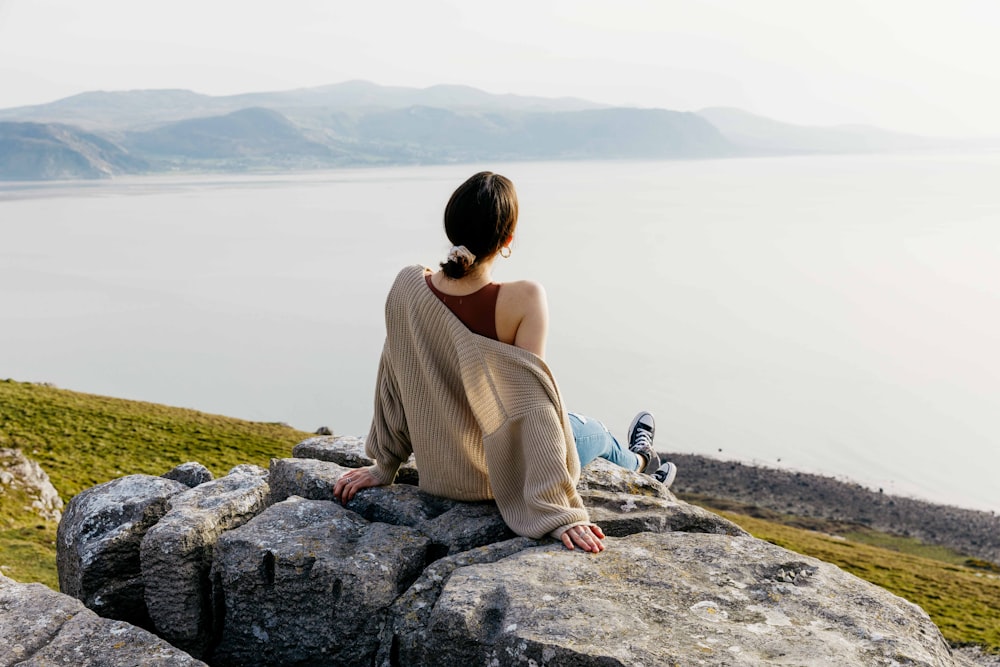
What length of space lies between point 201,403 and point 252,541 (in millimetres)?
83182

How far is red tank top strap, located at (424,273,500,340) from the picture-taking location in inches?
273

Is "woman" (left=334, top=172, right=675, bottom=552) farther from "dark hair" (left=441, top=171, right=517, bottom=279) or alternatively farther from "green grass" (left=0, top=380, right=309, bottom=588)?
"green grass" (left=0, top=380, right=309, bottom=588)

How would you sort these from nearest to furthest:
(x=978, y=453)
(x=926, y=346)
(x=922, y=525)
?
(x=922, y=525) < (x=978, y=453) < (x=926, y=346)

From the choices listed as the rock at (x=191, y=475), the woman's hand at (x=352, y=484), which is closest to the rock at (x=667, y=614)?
the woman's hand at (x=352, y=484)

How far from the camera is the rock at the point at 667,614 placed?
5227 millimetres

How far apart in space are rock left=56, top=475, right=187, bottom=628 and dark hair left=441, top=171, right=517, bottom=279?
15.5 ft

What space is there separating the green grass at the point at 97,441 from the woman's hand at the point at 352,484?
45.3 ft

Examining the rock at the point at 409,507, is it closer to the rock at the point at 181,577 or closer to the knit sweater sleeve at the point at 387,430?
the knit sweater sleeve at the point at 387,430

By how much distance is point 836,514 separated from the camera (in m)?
61.9

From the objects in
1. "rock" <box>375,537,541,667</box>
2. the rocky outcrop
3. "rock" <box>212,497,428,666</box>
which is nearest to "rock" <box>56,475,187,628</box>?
the rocky outcrop

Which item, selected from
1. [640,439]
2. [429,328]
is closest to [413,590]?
[429,328]

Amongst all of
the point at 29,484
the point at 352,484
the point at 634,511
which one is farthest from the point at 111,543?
the point at 29,484

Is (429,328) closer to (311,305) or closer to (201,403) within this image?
(201,403)

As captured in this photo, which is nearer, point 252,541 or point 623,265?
point 252,541
